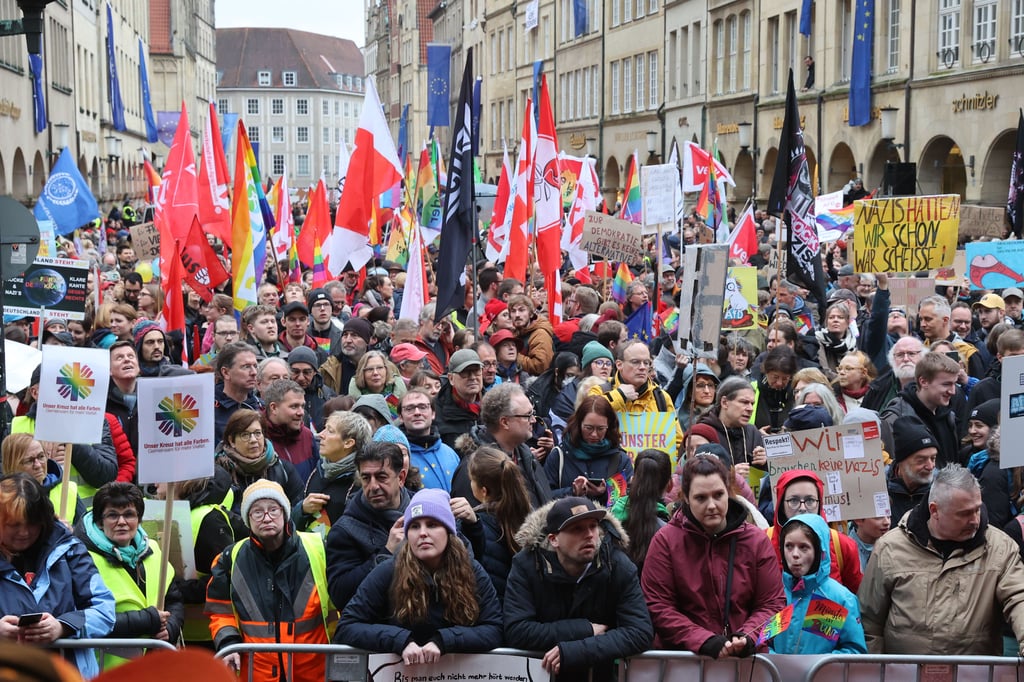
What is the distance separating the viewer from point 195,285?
553 inches

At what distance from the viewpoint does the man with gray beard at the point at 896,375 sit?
29.1 feet

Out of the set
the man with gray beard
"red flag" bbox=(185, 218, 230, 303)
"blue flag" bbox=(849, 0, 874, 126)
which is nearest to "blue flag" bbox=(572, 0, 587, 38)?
"blue flag" bbox=(849, 0, 874, 126)

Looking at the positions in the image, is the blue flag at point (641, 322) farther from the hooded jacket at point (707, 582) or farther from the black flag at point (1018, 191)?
the hooded jacket at point (707, 582)

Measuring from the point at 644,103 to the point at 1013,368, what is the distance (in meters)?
46.4

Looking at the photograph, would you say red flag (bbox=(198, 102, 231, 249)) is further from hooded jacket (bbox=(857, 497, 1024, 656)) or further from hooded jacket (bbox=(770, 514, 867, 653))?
hooded jacket (bbox=(857, 497, 1024, 656))

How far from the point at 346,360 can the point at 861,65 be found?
2441 cm

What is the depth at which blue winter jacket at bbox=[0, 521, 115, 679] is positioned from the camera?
5031 mm

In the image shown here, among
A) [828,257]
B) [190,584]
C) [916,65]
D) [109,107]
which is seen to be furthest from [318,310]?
[109,107]

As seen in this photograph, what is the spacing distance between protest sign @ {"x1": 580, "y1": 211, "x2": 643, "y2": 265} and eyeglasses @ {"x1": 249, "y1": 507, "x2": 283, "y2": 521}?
31.4ft

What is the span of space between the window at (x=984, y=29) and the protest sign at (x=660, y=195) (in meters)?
15.4

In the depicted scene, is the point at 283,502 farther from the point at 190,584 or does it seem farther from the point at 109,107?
the point at 109,107

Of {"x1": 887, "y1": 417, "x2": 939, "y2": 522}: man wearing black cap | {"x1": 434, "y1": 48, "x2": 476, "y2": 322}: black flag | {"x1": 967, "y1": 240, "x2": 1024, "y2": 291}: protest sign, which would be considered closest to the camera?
{"x1": 887, "y1": 417, "x2": 939, "y2": 522}: man wearing black cap

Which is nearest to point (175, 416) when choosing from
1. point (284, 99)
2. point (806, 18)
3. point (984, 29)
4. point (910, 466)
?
point (910, 466)

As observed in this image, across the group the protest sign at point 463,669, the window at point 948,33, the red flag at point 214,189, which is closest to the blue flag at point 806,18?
the window at point 948,33
